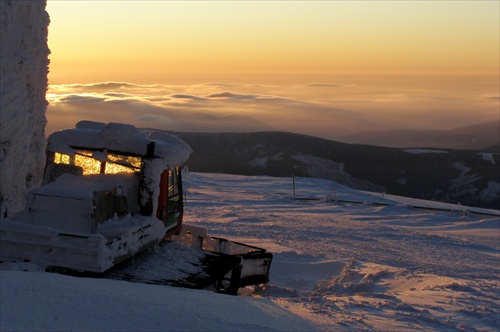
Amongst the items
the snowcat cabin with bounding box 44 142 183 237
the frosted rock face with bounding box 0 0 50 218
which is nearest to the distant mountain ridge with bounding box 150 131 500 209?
the frosted rock face with bounding box 0 0 50 218

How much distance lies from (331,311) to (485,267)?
614cm

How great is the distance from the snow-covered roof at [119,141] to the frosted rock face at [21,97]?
613mm

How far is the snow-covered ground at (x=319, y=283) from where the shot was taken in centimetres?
630

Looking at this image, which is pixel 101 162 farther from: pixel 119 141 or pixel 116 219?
pixel 116 219

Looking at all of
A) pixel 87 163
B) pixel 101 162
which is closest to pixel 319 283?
pixel 101 162

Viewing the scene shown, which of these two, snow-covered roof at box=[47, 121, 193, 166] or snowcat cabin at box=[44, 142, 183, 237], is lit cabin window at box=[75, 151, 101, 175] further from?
snow-covered roof at box=[47, 121, 193, 166]

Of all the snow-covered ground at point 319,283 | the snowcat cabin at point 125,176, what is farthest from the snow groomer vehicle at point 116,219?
the snow-covered ground at point 319,283

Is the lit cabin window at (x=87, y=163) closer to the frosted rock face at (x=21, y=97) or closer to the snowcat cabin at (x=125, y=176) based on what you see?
the snowcat cabin at (x=125, y=176)

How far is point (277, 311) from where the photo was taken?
7.57 metres

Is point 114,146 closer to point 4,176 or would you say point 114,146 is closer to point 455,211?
point 4,176

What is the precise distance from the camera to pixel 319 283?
444 inches

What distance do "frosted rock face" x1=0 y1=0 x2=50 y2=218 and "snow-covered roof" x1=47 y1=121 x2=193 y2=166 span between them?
0.61 m

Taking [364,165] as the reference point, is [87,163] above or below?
above

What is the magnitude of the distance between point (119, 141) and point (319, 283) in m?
4.13
